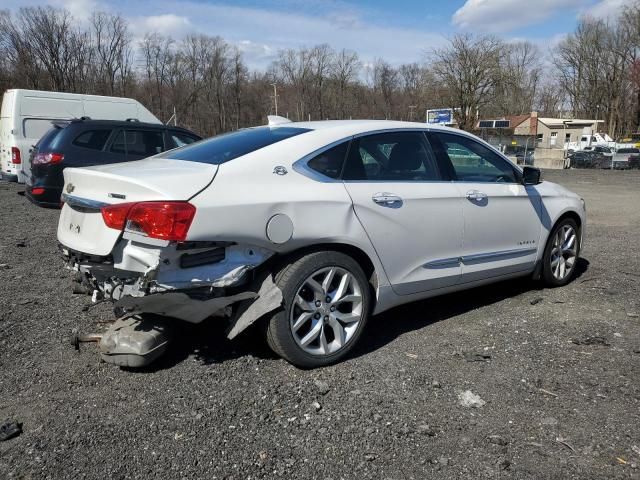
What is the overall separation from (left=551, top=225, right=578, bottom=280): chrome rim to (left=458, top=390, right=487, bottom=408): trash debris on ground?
257 cm

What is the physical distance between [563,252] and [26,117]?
507 inches

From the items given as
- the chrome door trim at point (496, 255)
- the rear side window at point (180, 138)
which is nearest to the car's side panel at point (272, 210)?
the chrome door trim at point (496, 255)

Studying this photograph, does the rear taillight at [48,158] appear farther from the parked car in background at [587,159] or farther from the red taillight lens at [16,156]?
the parked car in background at [587,159]

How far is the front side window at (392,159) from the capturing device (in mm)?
3793

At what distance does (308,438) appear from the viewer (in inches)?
109

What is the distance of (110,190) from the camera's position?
3.19m

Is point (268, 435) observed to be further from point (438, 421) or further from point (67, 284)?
point (67, 284)

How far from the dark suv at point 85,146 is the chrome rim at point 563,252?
6.97 meters

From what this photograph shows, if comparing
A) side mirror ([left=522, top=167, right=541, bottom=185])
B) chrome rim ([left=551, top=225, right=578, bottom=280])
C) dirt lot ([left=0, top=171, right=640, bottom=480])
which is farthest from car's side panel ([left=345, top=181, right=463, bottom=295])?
chrome rim ([left=551, top=225, right=578, bottom=280])

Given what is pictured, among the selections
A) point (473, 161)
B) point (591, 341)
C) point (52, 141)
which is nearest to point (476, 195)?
point (473, 161)

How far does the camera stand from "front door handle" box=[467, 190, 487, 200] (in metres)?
4.32

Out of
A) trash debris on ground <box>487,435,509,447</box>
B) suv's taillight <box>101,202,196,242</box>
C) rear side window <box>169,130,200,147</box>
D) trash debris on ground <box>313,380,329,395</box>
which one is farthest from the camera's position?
rear side window <box>169,130,200,147</box>

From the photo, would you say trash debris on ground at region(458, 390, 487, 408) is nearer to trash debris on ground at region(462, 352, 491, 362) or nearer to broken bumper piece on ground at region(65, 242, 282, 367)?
trash debris on ground at region(462, 352, 491, 362)

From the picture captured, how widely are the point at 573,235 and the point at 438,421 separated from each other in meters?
3.45
